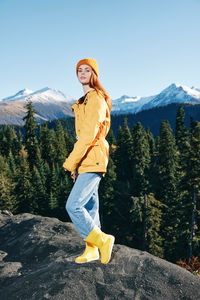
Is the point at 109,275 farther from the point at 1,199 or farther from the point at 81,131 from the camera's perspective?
the point at 1,199

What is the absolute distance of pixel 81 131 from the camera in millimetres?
4094

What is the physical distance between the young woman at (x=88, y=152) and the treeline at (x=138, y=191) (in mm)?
18065

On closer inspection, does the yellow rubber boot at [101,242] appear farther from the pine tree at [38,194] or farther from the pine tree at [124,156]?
the pine tree at [124,156]

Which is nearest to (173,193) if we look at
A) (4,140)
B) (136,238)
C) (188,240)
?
(136,238)

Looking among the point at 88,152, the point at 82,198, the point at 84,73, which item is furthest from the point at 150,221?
the point at 84,73

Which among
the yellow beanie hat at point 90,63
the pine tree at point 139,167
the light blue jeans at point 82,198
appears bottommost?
the pine tree at point 139,167

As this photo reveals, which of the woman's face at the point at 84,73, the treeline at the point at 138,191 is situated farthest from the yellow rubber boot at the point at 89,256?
the treeline at the point at 138,191

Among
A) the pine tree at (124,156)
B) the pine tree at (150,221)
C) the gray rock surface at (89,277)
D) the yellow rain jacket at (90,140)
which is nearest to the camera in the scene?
the gray rock surface at (89,277)

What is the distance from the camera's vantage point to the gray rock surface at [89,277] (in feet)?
12.3

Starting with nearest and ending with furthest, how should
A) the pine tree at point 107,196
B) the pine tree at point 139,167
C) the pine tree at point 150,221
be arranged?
the pine tree at point 150,221 < the pine tree at point 139,167 < the pine tree at point 107,196

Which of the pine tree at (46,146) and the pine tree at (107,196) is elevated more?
the pine tree at (46,146)

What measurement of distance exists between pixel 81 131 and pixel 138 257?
297 centimetres

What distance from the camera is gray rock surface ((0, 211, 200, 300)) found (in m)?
3.75

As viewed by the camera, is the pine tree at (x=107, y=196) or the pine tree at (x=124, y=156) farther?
the pine tree at (x=124, y=156)
